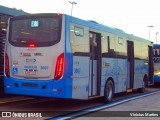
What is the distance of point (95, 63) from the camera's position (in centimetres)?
1213

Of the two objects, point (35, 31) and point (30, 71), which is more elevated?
point (35, 31)

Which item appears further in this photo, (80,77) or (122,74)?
(122,74)

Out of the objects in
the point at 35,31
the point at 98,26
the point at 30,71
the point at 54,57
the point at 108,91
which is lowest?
the point at 108,91

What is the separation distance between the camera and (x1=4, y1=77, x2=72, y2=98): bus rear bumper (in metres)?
10.0

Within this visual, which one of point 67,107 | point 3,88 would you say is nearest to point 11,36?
point 3,88

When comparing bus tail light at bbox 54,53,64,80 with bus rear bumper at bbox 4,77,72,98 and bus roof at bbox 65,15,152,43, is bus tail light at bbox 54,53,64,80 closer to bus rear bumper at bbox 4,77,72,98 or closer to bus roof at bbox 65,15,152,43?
bus rear bumper at bbox 4,77,72,98

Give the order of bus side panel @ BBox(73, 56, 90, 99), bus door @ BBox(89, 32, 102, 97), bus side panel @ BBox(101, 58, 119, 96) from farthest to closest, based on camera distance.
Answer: bus side panel @ BBox(101, 58, 119, 96) → bus door @ BBox(89, 32, 102, 97) → bus side panel @ BBox(73, 56, 90, 99)

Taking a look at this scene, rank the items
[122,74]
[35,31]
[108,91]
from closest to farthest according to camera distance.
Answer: [35,31] → [108,91] → [122,74]

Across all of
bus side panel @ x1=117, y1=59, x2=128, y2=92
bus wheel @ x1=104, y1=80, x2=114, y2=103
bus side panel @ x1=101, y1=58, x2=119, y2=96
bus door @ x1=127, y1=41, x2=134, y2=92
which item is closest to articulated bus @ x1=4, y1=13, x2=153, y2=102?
bus side panel @ x1=101, y1=58, x2=119, y2=96

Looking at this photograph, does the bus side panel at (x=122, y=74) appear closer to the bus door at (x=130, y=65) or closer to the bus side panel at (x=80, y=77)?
the bus door at (x=130, y=65)

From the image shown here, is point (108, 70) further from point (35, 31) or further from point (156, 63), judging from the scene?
point (156, 63)

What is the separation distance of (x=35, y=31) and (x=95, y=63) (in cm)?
268

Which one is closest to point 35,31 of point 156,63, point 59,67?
point 59,67

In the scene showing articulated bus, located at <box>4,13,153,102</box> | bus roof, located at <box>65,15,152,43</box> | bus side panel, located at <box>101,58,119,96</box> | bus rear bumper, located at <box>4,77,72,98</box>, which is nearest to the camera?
bus rear bumper, located at <box>4,77,72,98</box>
